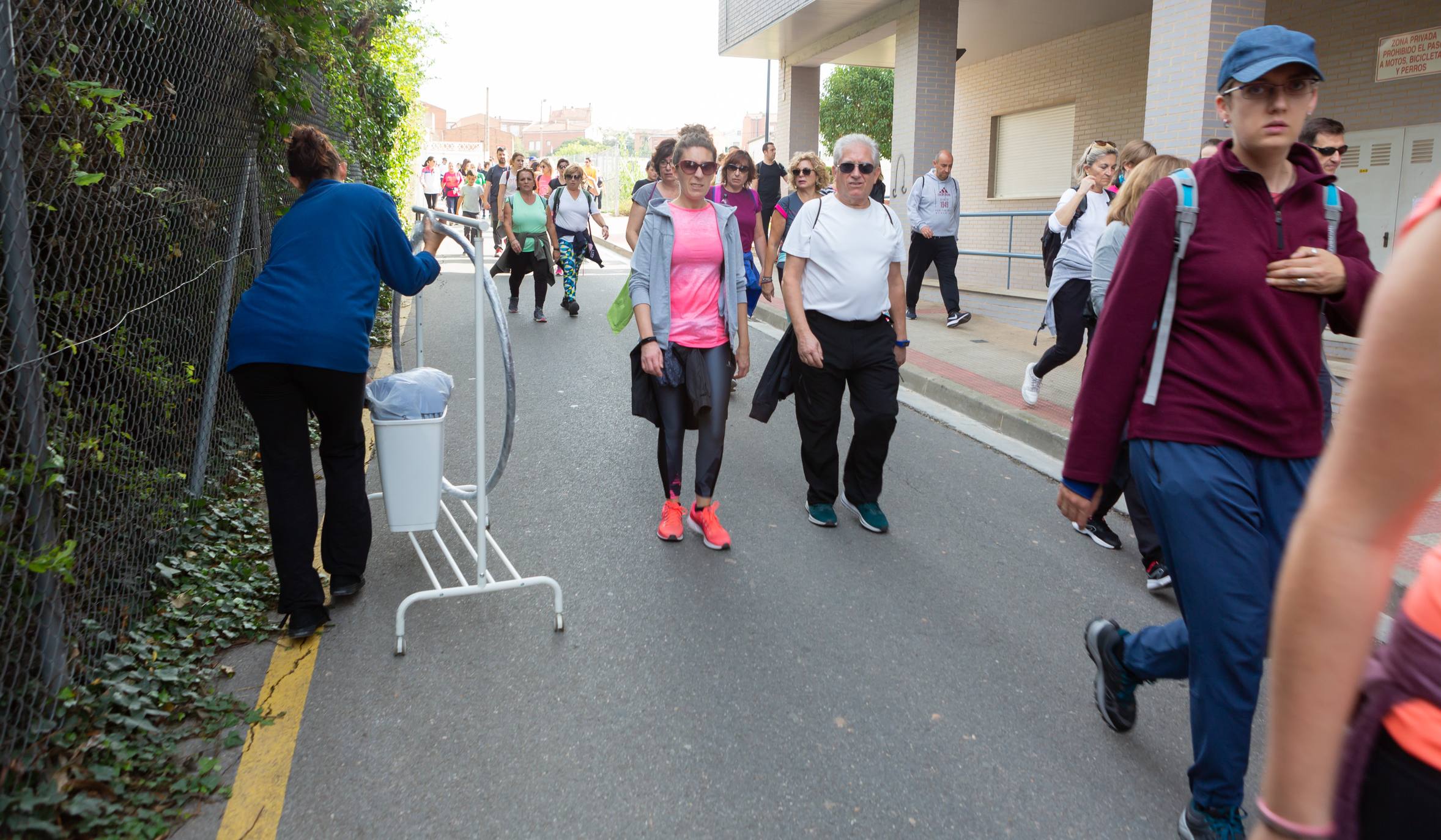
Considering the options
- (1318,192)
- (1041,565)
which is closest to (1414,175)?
(1041,565)

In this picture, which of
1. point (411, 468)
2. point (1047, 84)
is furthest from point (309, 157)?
point (1047, 84)

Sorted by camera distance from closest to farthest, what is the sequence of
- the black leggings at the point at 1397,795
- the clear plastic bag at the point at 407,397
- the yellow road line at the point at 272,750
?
the black leggings at the point at 1397,795 < the yellow road line at the point at 272,750 < the clear plastic bag at the point at 407,397

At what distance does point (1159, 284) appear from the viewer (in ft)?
9.57

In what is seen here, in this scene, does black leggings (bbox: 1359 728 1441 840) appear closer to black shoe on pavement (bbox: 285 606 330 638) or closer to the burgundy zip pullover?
the burgundy zip pullover

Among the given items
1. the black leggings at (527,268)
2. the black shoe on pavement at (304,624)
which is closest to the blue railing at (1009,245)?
the black leggings at (527,268)

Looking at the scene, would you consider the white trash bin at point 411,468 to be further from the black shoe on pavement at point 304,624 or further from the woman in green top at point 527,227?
→ the woman in green top at point 527,227

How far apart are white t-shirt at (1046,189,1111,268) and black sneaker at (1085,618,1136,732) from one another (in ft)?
14.2

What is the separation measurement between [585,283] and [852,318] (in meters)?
13.1

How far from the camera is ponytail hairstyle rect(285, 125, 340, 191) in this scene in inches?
173

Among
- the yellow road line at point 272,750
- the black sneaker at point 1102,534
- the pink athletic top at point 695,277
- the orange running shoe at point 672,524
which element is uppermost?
the pink athletic top at point 695,277

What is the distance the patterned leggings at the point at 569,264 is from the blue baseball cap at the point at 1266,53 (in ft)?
36.5

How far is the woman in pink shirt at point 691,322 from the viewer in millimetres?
5324

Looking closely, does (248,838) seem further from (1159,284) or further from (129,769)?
(1159,284)

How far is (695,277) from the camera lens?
5.42 m
